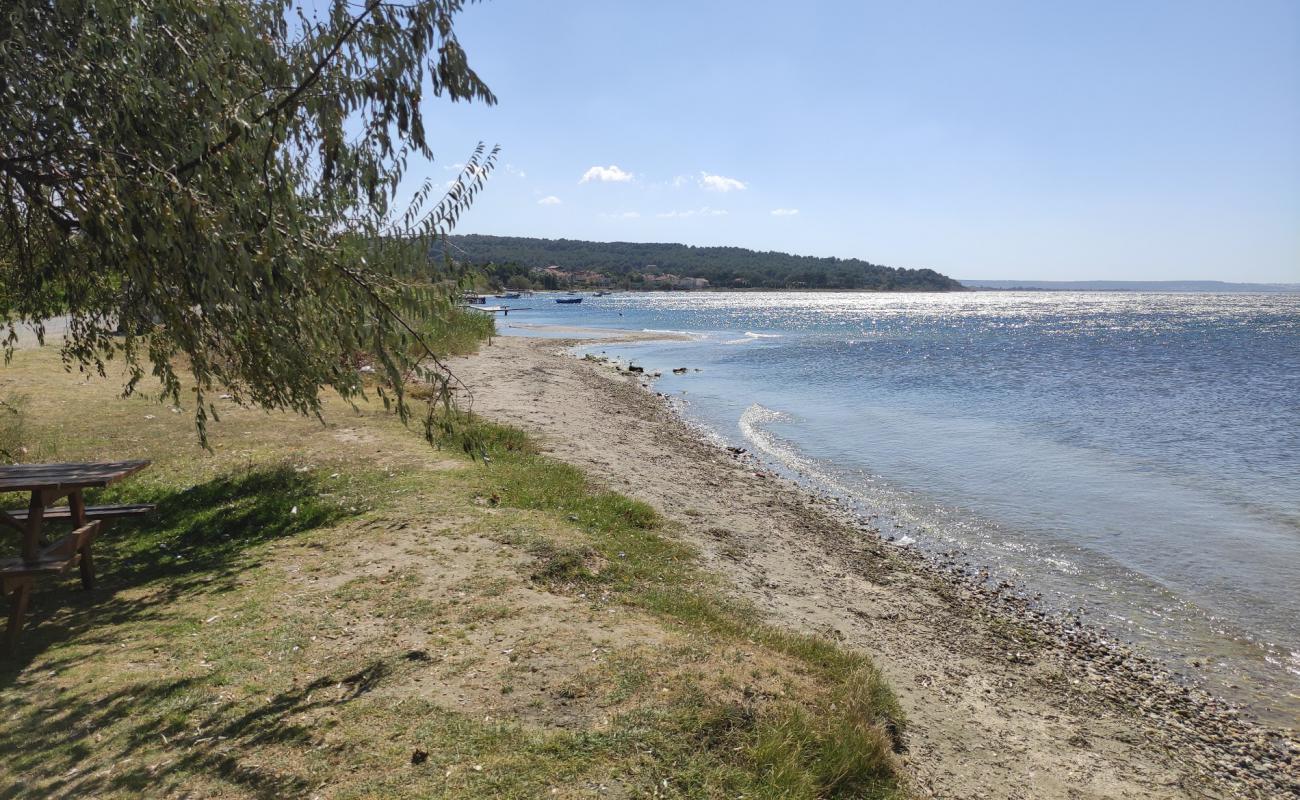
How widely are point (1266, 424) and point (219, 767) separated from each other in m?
32.2

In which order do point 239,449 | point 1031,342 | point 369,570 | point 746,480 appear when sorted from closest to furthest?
point 369,570
point 239,449
point 746,480
point 1031,342

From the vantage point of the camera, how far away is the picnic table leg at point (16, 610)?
18.7 feet

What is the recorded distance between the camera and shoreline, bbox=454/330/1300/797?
626 centimetres

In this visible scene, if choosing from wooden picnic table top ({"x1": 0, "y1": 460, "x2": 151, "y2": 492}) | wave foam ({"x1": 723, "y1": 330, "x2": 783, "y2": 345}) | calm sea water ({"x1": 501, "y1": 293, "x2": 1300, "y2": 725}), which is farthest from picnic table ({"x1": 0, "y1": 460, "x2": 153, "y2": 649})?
wave foam ({"x1": 723, "y1": 330, "x2": 783, "y2": 345})

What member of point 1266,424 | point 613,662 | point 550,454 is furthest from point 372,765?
point 1266,424

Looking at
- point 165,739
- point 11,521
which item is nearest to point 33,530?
point 11,521

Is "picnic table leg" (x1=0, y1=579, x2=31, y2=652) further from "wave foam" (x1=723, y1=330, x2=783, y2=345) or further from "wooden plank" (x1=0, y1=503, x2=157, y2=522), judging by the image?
"wave foam" (x1=723, y1=330, x2=783, y2=345)

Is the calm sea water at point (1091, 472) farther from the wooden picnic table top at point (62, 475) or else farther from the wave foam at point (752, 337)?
the wave foam at point (752, 337)

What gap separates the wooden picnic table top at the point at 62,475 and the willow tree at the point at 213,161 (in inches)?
57.2

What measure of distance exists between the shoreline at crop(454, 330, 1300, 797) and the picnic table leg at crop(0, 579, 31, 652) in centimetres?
676

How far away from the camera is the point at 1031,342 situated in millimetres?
71375

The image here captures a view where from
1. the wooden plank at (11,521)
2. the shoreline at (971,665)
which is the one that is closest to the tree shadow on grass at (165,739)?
the wooden plank at (11,521)

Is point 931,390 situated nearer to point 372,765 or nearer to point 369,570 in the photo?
point 369,570

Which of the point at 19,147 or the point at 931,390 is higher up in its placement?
the point at 19,147
